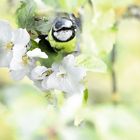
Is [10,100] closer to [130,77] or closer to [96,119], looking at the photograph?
[96,119]

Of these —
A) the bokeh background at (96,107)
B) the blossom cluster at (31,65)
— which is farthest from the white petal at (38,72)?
the bokeh background at (96,107)

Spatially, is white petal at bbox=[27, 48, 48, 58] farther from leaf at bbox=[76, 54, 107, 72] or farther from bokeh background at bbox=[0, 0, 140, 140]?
bokeh background at bbox=[0, 0, 140, 140]

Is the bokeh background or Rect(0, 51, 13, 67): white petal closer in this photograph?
Rect(0, 51, 13, 67): white petal

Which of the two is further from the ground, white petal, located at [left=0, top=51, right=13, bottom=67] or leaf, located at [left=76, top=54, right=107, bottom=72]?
white petal, located at [left=0, top=51, right=13, bottom=67]

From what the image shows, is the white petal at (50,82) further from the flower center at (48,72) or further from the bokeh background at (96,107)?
the bokeh background at (96,107)

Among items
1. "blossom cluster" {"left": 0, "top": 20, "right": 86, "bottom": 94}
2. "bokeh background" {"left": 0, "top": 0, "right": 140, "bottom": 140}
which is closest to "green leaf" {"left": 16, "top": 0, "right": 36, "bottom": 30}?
"blossom cluster" {"left": 0, "top": 20, "right": 86, "bottom": 94}

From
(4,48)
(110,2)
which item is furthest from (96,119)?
(4,48)
